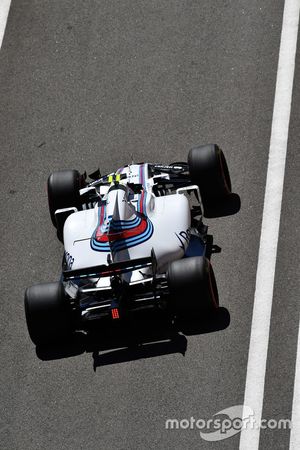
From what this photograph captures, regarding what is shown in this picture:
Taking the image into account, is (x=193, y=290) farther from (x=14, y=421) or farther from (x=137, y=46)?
(x=137, y=46)

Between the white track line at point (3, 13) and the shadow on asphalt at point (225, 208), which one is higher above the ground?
the white track line at point (3, 13)

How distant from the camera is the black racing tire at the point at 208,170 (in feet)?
55.7

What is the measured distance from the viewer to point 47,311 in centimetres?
1592

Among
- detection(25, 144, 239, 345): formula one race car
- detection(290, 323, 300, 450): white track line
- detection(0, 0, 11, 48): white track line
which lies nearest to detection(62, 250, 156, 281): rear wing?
detection(25, 144, 239, 345): formula one race car

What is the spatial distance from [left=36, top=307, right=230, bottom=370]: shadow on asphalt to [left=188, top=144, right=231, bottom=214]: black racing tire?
1699 mm

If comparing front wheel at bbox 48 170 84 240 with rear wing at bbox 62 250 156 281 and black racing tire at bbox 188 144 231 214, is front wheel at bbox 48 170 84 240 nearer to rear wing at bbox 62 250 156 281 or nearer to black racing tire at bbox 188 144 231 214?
black racing tire at bbox 188 144 231 214

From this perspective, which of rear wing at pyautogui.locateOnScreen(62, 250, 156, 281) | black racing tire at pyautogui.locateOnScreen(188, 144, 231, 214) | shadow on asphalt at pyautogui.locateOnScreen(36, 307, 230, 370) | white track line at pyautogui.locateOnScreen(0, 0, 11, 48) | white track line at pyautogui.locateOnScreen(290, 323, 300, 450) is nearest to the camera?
white track line at pyautogui.locateOnScreen(290, 323, 300, 450)

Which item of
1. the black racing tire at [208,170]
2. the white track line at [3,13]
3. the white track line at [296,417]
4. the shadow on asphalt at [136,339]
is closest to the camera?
the white track line at [296,417]

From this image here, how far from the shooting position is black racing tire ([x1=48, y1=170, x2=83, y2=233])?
17.2m

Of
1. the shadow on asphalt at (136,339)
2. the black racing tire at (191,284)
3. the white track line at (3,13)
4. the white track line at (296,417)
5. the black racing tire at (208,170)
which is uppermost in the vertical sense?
the white track line at (3,13)

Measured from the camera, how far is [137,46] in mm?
19844

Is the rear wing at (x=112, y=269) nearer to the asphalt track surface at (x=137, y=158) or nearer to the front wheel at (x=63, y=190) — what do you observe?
the asphalt track surface at (x=137, y=158)

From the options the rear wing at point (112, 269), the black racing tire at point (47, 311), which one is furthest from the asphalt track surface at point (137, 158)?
the rear wing at point (112, 269)

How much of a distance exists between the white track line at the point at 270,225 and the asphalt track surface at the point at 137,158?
93 mm
